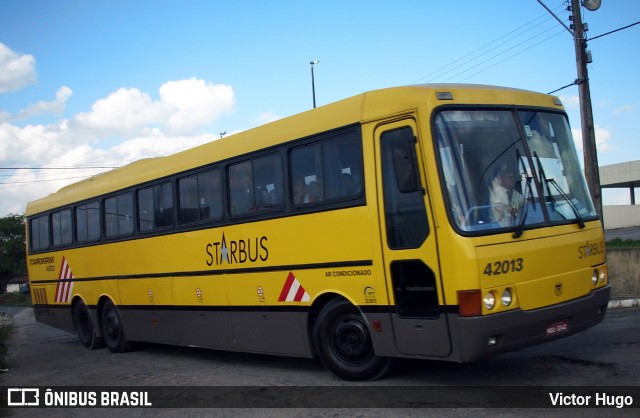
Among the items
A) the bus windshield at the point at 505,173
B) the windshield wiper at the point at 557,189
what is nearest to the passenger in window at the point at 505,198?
the bus windshield at the point at 505,173

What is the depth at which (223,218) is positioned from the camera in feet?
32.6

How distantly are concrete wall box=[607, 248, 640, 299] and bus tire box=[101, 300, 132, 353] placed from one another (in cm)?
1018

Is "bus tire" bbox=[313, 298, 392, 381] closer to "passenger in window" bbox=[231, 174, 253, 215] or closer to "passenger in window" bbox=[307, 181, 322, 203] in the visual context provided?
"passenger in window" bbox=[307, 181, 322, 203]

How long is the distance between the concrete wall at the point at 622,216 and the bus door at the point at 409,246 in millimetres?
47981

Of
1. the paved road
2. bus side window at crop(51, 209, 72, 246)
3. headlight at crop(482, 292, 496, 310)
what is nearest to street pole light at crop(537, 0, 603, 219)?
the paved road

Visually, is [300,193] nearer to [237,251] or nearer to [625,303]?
[237,251]

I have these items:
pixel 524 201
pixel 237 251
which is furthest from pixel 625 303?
pixel 237 251

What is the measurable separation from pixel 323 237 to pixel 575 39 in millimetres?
11030

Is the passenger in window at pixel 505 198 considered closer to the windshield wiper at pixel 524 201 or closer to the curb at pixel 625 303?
the windshield wiper at pixel 524 201

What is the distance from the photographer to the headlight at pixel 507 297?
6504mm

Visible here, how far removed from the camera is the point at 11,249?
85812 millimetres

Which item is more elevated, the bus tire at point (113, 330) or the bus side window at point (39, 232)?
the bus side window at point (39, 232)

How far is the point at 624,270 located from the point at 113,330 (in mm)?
10823

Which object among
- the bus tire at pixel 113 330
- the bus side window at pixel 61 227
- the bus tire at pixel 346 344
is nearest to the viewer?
the bus tire at pixel 346 344
